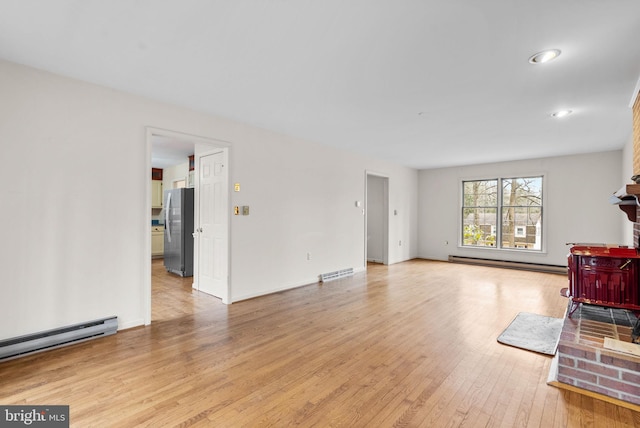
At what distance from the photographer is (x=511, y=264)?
7172 millimetres

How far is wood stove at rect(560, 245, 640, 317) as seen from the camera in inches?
106

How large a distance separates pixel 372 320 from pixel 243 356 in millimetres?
1585

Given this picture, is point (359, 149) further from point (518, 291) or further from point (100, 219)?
point (100, 219)

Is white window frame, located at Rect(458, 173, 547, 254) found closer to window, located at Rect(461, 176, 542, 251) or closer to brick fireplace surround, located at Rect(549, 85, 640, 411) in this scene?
window, located at Rect(461, 176, 542, 251)

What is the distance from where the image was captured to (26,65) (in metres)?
2.69

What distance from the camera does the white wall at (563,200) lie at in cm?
616

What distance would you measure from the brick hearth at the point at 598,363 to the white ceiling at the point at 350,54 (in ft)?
7.23

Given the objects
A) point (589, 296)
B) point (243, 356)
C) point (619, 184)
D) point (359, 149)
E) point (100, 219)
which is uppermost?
point (359, 149)

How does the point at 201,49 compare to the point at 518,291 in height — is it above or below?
above

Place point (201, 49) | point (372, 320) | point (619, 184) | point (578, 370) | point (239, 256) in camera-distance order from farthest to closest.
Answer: point (619, 184) < point (239, 256) < point (372, 320) < point (201, 49) < point (578, 370)

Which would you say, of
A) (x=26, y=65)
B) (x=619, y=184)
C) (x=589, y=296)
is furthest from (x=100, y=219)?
(x=619, y=184)

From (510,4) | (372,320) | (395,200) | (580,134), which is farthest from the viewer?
(395,200)

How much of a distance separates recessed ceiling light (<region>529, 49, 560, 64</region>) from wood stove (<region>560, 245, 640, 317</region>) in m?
1.74

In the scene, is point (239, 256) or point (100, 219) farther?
point (239, 256)
